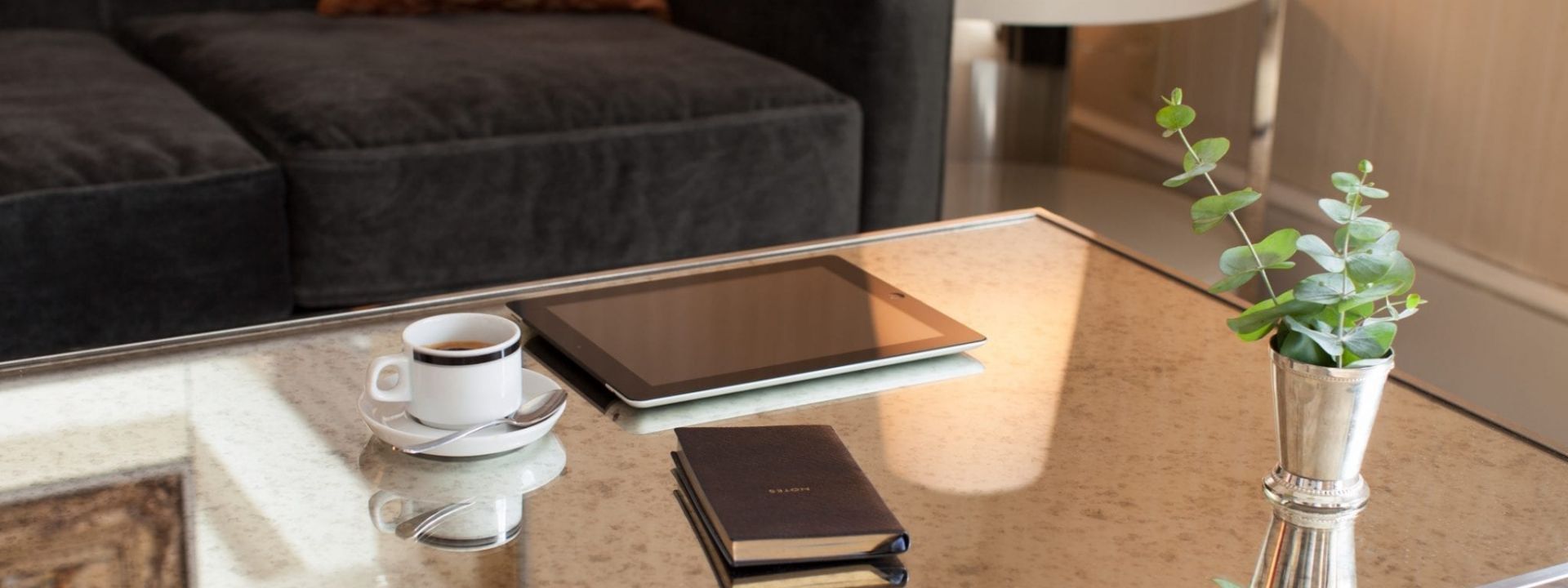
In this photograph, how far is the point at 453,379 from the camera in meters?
0.79

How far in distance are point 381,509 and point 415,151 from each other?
2.70ft

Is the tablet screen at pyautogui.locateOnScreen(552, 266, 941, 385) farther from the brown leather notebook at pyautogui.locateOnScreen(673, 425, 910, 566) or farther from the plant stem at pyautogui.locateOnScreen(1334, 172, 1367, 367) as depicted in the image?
the plant stem at pyautogui.locateOnScreen(1334, 172, 1367, 367)

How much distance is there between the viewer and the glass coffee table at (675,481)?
714 mm

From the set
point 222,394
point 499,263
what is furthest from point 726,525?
point 499,263

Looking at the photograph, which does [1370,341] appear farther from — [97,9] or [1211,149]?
[97,9]

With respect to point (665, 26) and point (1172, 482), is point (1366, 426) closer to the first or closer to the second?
point (1172, 482)

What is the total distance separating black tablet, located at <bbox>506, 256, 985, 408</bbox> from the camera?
3.00 ft

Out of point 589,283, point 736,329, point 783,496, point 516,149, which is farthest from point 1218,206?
point 516,149

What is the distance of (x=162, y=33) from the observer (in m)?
1.94

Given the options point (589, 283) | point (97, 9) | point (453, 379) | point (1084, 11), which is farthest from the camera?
point (97, 9)

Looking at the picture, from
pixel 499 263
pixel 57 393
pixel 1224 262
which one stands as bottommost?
pixel 499 263

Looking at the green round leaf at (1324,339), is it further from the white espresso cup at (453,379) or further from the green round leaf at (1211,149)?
the white espresso cup at (453,379)

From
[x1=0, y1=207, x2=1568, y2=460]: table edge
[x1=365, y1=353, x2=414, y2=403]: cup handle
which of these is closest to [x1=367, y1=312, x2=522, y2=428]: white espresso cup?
Result: [x1=365, y1=353, x2=414, y2=403]: cup handle

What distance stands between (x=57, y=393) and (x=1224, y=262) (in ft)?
2.31
